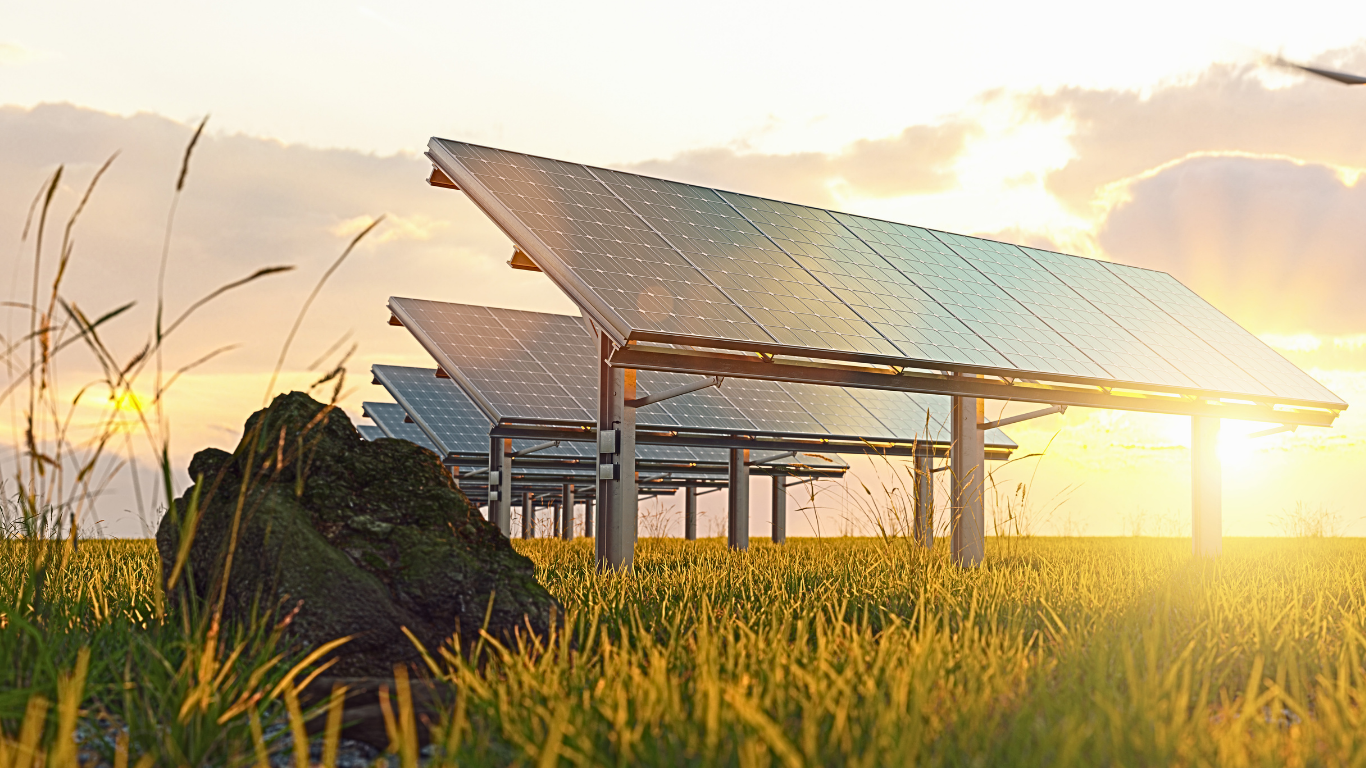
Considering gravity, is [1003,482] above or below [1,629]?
above

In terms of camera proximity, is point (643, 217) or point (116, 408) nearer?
point (116, 408)

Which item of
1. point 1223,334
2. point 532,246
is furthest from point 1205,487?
point 532,246

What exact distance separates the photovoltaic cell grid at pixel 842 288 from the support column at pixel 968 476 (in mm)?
793

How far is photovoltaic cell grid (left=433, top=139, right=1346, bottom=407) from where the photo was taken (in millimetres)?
9406

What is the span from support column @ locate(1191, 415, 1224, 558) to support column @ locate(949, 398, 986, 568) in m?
4.11

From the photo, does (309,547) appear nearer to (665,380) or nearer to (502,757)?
(502,757)

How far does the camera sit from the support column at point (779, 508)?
23047 mm

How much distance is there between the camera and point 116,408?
3619 millimetres

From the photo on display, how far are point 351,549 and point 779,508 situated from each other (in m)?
18.7

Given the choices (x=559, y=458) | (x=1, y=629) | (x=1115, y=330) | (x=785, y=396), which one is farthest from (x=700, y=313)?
(x=559, y=458)

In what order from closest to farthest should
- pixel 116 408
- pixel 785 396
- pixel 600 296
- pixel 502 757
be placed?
pixel 502 757 < pixel 116 408 < pixel 600 296 < pixel 785 396

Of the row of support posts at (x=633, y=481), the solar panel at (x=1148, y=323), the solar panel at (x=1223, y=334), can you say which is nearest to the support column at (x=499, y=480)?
the row of support posts at (x=633, y=481)

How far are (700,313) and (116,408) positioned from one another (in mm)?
5914

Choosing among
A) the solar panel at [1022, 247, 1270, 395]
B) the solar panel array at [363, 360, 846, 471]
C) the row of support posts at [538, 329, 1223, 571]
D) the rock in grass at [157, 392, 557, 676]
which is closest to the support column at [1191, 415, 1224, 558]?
the solar panel at [1022, 247, 1270, 395]
